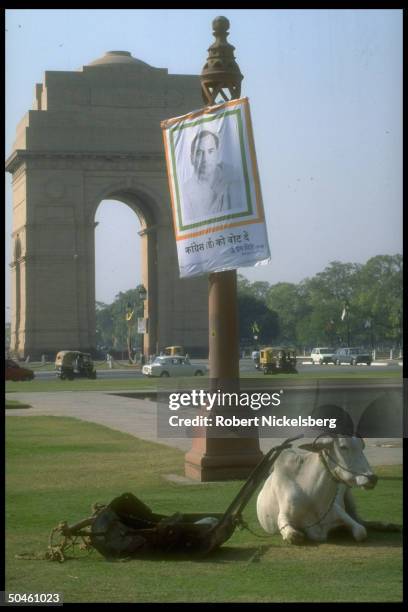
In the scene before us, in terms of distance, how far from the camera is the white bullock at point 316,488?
718 centimetres

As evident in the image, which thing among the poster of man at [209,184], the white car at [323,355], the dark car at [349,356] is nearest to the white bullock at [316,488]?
the poster of man at [209,184]

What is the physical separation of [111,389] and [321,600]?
29762mm

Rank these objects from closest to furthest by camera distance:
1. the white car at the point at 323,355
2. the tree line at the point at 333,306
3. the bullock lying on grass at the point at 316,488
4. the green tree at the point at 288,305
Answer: the bullock lying on grass at the point at 316,488
the tree line at the point at 333,306
the green tree at the point at 288,305
the white car at the point at 323,355

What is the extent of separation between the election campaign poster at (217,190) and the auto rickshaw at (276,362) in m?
28.7

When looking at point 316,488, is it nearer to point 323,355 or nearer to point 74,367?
point 74,367

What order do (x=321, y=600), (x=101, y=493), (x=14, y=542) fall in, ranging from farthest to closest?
(x=101, y=493) → (x=14, y=542) → (x=321, y=600)

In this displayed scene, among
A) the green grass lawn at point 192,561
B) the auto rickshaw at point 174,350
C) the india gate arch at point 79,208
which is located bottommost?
the green grass lawn at point 192,561

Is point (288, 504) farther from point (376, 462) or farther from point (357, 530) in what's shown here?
point (376, 462)

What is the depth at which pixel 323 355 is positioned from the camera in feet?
178

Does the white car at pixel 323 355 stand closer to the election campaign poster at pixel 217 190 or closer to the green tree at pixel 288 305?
the green tree at pixel 288 305

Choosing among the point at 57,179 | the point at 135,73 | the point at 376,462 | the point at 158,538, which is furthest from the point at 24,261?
the point at 158,538

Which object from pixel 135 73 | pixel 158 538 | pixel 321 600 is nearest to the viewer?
pixel 321 600

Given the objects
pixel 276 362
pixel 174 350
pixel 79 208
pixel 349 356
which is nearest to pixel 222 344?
pixel 276 362

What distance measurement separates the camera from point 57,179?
7200cm
